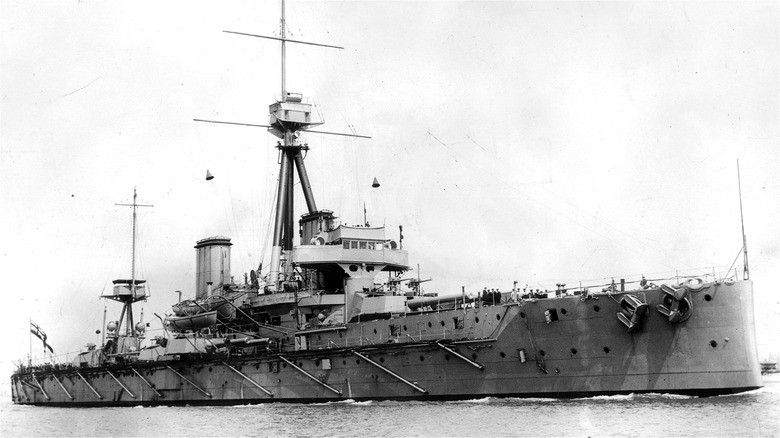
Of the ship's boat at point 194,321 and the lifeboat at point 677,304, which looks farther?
the ship's boat at point 194,321

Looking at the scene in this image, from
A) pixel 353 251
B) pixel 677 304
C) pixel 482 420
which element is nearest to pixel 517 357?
pixel 482 420

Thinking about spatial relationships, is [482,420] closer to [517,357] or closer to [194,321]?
[517,357]

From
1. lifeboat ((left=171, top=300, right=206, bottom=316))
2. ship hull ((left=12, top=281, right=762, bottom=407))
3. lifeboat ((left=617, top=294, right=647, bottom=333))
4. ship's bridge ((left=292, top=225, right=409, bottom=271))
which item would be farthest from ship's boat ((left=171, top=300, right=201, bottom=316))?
lifeboat ((left=617, top=294, right=647, bottom=333))

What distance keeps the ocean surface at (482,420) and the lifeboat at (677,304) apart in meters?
2.26

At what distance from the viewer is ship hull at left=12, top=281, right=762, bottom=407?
22812 millimetres

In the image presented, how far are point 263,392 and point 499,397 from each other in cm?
1001

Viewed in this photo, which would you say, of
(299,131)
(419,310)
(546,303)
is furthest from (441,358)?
(299,131)

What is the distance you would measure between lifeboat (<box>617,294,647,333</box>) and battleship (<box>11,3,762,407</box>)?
1.6 inches

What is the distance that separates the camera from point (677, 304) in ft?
75.1

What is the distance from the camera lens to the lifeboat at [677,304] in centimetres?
2286

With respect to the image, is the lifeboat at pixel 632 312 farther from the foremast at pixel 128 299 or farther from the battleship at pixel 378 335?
the foremast at pixel 128 299

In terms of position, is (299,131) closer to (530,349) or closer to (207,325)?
(207,325)

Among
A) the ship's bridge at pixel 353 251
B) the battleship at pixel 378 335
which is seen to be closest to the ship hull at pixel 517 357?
the battleship at pixel 378 335

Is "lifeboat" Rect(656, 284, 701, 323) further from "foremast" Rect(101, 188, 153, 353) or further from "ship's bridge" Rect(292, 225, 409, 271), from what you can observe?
"foremast" Rect(101, 188, 153, 353)
